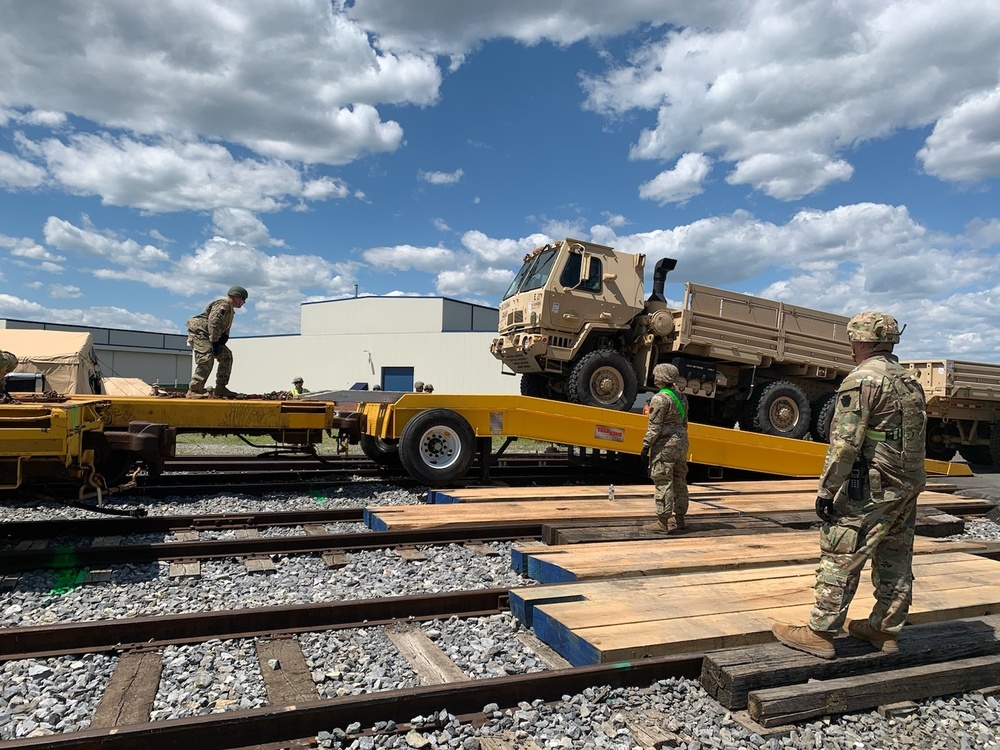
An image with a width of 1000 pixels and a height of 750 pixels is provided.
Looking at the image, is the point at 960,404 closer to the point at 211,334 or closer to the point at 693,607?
the point at 693,607

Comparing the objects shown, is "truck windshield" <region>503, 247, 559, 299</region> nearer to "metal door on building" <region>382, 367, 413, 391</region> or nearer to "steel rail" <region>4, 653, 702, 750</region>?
"steel rail" <region>4, 653, 702, 750</region>

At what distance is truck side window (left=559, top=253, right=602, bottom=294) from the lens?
1025cm

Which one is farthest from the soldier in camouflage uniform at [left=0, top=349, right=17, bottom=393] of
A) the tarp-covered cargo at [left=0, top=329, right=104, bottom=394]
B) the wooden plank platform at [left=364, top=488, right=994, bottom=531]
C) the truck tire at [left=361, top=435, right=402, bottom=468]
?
the tarp-covered cargo at [left=0, top=329, right=104, bottom=394]

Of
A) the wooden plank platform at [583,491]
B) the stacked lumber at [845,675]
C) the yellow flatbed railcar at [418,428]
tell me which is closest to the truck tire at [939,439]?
the wooden plank platform at [583,491]

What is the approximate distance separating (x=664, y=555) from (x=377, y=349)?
105 ft

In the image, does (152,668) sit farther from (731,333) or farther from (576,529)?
(731,333)

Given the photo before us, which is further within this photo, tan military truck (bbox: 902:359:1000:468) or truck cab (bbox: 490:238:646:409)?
tan military truck (bbox: 902:359:1000:468)

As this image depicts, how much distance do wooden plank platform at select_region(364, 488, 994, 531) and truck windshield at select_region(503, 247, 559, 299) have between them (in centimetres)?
357

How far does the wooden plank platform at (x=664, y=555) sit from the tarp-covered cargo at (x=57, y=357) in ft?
55.5

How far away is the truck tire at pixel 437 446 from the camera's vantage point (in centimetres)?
855

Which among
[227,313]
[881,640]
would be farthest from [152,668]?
[227,313]

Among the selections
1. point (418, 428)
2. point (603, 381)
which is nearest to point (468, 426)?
point (418, 428)

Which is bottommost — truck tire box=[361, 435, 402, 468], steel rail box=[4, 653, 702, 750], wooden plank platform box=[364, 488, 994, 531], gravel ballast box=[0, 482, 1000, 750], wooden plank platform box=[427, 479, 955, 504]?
gravel ballast box=[0, 482, 1000, 750]

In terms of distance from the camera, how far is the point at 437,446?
884 cm
